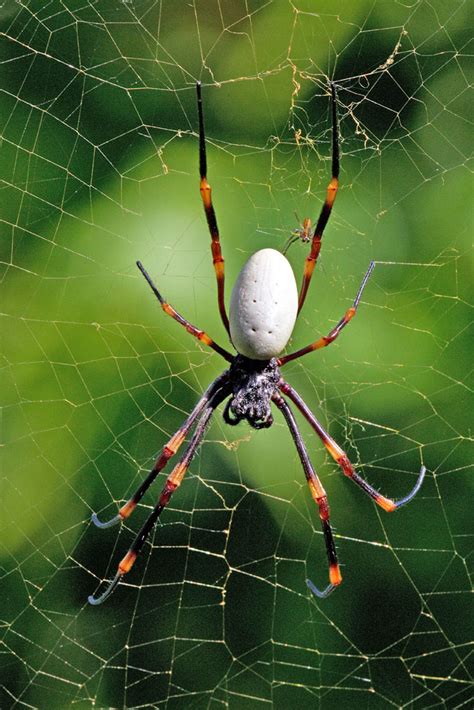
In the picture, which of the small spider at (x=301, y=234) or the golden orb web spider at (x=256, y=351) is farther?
the small spider at (x=301, y=234)

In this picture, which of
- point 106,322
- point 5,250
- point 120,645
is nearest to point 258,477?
point 106,322

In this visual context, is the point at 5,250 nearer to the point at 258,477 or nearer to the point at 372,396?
the point at 258,477

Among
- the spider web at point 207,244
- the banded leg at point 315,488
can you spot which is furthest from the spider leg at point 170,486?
the spider web at point 207,244

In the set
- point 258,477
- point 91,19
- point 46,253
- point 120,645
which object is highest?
point 91,19

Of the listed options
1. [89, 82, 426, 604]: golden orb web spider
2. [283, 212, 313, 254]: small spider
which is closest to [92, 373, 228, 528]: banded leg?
[89, 82, 426, 604]: golden orb web spider

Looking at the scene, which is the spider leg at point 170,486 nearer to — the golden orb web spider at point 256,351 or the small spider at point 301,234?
the golden orb web spider at point 256,351

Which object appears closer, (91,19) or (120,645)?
(91,19)

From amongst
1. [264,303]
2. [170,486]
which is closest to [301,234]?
[264,303]
